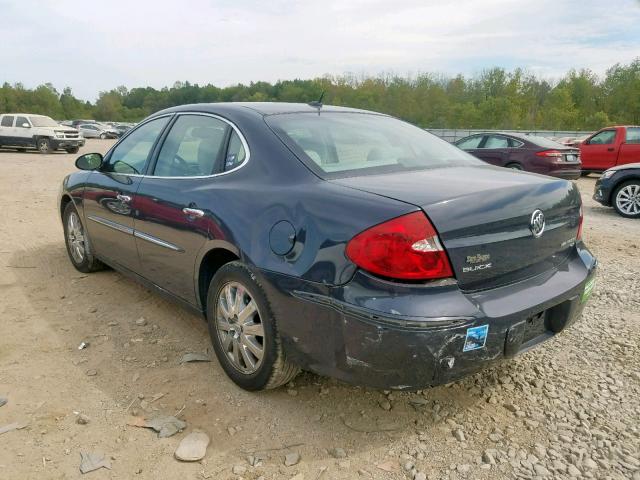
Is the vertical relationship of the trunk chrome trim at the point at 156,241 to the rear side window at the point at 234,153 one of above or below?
below

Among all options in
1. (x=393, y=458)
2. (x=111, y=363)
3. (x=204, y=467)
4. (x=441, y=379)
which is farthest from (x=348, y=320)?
(x=111, y=363)

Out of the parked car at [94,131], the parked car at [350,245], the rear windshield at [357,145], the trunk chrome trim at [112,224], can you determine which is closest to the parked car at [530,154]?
the rear windshield at [357,145]

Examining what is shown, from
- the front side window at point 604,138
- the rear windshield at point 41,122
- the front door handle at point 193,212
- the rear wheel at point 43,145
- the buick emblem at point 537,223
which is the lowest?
the rear wheel at point 43,145

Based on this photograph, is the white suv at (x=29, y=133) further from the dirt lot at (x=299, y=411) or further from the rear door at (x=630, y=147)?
the rear door at (x=630, y=147)

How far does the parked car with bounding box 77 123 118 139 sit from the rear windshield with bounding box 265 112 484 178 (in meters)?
49.7

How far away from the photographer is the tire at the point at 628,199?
8586mm

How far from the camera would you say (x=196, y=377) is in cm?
302

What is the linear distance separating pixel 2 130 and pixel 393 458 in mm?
25315

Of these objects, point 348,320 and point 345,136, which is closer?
point 348,320

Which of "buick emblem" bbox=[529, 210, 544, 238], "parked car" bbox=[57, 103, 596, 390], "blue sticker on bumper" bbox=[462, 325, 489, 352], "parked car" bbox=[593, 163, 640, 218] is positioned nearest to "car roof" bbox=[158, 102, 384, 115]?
"parked car" bbox=[57, 103, 596, 390]

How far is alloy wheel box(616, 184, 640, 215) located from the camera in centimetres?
859

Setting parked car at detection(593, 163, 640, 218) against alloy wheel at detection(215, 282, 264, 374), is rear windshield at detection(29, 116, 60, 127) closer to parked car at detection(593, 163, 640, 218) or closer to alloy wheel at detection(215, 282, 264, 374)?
parked car at detection(593, 163, 640, 218)

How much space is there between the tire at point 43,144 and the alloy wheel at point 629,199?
73.2 feet

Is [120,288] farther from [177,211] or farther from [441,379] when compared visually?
[441,379]
